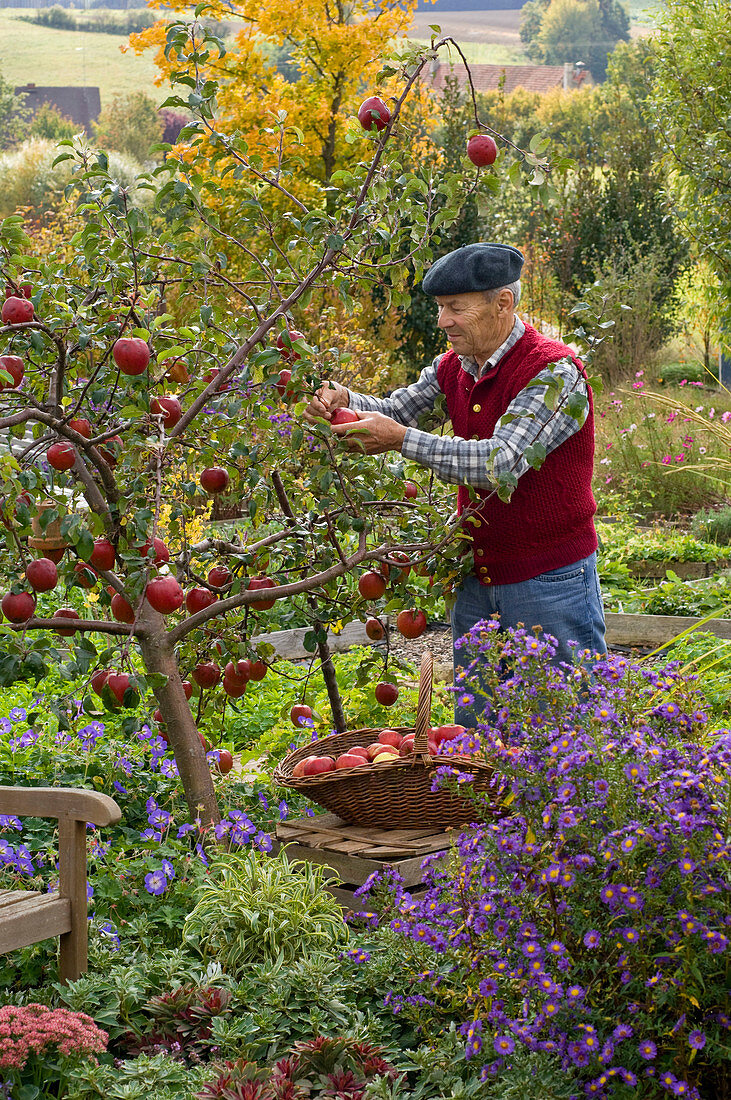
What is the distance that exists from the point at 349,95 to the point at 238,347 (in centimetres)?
947

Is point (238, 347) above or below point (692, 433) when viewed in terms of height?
above

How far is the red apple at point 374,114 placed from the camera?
2.31 meters

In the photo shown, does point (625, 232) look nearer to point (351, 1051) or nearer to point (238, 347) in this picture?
point (238, 347)

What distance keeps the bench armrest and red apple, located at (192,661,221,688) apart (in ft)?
2.06

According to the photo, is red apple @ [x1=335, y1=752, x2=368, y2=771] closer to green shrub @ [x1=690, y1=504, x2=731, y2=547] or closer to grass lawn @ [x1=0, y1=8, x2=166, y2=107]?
green shrub @ [x1=690, y1=504, x2=731, y2=547]

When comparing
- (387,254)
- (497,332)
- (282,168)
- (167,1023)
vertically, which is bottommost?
(167,1023)

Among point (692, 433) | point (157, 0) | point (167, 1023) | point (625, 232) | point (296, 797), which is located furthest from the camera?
point (625, 232)

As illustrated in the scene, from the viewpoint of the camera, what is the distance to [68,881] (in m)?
1.96

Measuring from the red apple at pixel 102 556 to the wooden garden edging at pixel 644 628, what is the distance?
3812 mm

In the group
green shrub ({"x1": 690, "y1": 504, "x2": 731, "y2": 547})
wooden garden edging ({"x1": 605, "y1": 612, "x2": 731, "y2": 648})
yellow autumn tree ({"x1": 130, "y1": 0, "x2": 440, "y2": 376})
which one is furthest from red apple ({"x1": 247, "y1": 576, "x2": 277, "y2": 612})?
yellow autumn tree ({"x1": 130, "y1": 0, "x2": 440, "y2": 376})

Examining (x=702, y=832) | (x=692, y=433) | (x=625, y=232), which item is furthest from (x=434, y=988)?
(x=625, y=232)

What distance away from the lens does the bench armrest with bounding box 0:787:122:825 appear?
6.36 ft

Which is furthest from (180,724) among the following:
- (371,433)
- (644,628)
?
(644,628)

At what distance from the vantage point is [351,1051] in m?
1.77
